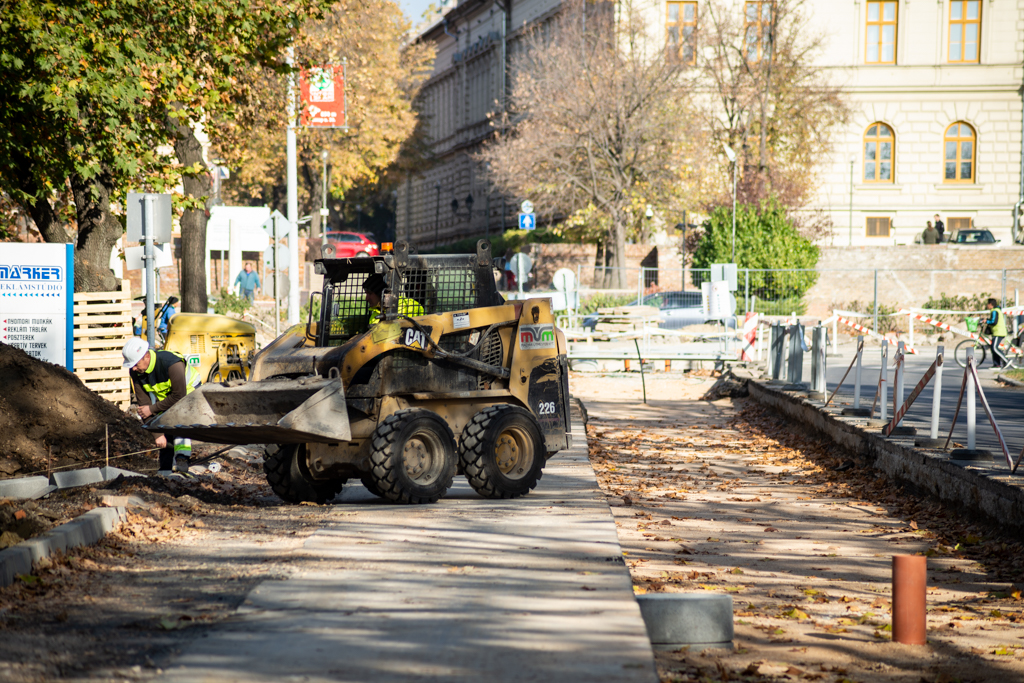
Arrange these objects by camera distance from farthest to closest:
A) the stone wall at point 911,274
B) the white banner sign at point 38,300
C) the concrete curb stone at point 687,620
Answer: the stone wall at point 911,274 < the white banner sign at point 38,300 < the concrete curb stone at point 687,620

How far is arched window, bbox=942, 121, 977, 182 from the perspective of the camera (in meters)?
54.5

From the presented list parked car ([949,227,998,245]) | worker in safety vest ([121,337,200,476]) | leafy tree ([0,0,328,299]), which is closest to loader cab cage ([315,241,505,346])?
worker in safety vest ([121,337,200,476])

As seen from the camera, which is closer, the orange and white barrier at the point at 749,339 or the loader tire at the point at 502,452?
the loader tire at the point at 502,452

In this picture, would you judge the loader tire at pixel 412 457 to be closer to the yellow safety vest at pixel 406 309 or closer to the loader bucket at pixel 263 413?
the loader bucket at pixel 263 413

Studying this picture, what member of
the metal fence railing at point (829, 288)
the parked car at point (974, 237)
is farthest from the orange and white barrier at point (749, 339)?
the parked car at point (974, 237)

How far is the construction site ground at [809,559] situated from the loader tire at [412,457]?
1495 millimetres

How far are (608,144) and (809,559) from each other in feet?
121

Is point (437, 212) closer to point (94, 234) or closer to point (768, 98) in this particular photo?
point (768, 98)

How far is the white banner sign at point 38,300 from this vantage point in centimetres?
1472

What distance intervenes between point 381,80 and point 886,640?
44843 mm

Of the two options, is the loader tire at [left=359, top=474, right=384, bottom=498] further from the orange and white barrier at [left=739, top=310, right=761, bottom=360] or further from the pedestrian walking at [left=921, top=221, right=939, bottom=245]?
the pedestrian walking at [left=921, top=221, right=939, bottom=245]

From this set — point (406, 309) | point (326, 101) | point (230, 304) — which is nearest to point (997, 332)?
point (326, 101)

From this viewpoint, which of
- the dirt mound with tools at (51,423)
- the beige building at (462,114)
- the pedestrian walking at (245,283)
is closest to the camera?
the dirt mound with tools at (51,423)

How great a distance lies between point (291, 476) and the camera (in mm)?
10430
